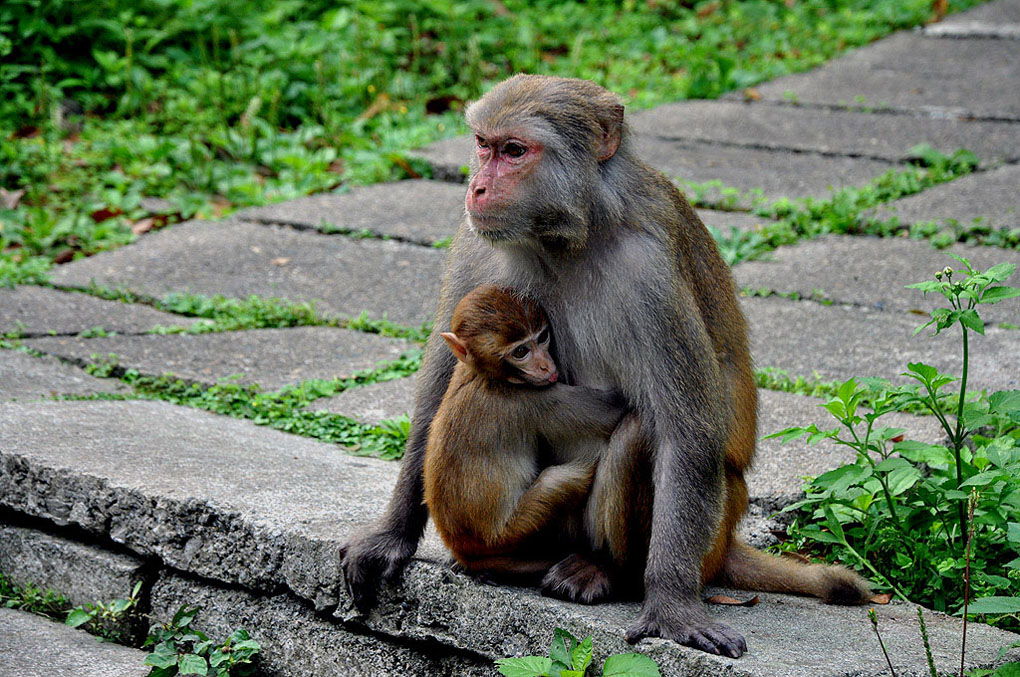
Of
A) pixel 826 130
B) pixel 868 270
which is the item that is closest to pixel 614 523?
pixel 868 270

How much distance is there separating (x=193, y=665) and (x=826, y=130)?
20.7ft

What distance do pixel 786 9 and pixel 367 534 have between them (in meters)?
9.52

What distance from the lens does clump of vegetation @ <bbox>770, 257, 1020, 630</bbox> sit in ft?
11.4

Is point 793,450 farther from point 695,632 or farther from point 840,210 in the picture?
point 840,210

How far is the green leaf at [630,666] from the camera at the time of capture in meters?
3.04

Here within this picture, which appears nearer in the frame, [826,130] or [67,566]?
[67,566]

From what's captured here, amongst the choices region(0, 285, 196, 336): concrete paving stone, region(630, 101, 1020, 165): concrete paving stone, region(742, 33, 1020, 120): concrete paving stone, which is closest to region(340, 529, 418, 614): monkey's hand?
region(0, 285, 196, 336): concrete paving stone

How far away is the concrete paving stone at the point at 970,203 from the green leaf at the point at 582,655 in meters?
4.34

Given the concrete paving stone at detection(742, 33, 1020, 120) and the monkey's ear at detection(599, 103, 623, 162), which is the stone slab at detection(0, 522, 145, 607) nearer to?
the monkey's ear at detection(599, 103, 623, 162)

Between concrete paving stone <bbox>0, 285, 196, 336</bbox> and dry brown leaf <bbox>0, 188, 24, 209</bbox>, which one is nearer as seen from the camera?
concrete paving stone <bbox>0, 285, 196, 336</bbox>

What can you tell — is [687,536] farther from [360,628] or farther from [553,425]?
[360,628]

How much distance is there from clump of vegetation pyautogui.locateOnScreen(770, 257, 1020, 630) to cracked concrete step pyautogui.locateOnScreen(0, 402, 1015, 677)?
A: 21 cm

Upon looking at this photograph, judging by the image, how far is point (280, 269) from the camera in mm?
6801

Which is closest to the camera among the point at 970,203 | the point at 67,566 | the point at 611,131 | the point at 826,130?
the point at 611,131
